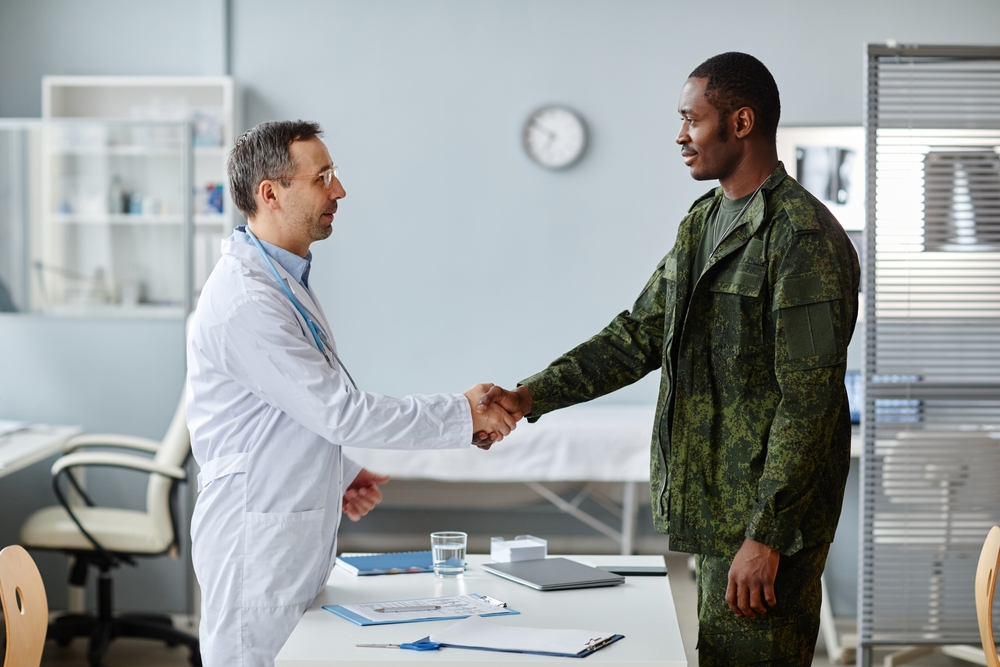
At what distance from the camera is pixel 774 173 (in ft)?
5.90

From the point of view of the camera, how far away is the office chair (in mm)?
3422

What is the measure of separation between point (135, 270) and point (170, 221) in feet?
0.79

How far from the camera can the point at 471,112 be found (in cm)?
483

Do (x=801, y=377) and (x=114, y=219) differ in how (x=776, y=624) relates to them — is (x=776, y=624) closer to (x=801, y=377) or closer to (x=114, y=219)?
(x=801, y=377)

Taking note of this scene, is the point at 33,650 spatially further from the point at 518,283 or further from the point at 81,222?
the point at 518,283

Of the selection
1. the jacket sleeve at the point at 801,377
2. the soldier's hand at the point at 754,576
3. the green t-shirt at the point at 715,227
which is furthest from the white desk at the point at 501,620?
the green t-shirt at the point at 715,227

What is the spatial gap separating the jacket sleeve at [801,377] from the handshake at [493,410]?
567 millimetres

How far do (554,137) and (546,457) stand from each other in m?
1.61

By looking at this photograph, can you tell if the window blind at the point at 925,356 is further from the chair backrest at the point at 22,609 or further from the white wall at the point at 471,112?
the chair backrest at the point at 22,609

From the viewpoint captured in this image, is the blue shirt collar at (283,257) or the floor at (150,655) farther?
the floor at (150,655)

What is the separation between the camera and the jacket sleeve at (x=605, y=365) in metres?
2.15

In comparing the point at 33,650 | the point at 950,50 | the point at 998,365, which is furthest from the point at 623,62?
the point at 33,650

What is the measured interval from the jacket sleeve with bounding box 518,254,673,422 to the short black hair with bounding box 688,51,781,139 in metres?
0.48

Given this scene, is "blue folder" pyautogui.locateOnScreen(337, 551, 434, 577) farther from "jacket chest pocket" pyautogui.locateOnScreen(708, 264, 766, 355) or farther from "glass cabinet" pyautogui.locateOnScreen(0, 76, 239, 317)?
"glass cabinet" pyautogui.locateOnScreen(0, 76, 239, 317)
